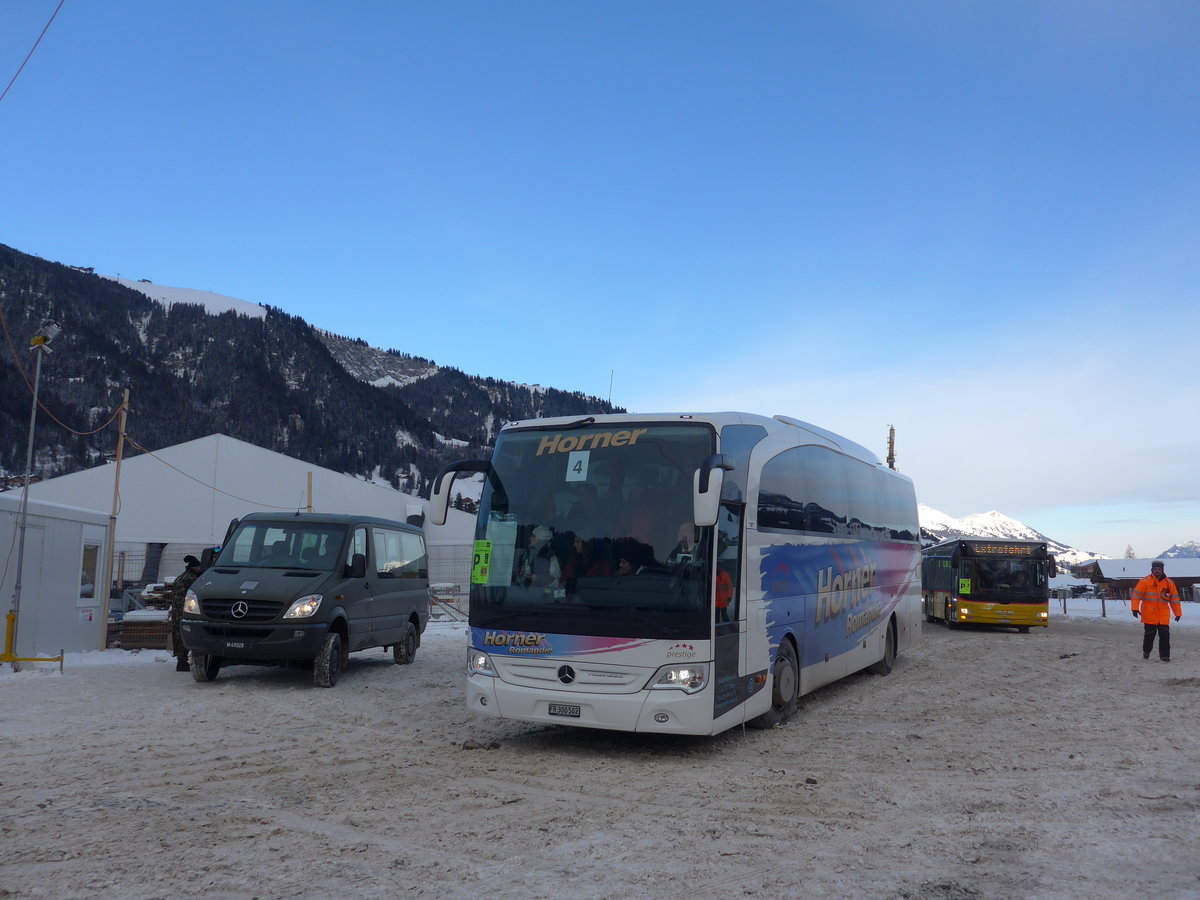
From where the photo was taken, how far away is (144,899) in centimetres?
434

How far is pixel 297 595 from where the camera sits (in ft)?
39.0

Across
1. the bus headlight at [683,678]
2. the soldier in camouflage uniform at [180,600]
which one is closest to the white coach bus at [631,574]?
the bus headlight at [683,678]

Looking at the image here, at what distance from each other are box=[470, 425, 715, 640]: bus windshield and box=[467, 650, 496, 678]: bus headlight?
29 cm

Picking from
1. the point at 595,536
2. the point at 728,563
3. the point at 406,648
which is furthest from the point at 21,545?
the point at 728,563

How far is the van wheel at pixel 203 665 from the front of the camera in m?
12.5

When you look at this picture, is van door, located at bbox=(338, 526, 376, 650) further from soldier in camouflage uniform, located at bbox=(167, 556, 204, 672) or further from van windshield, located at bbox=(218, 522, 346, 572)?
→ soldier in camouflage uniform, located at bbox=(167, 556, 204, 672)

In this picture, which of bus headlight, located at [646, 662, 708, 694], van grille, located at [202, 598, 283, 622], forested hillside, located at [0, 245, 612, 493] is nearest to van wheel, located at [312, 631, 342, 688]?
van grille, located at [202, 598, 283, 622]

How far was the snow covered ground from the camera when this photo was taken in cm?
473

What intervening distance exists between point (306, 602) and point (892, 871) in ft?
28.9

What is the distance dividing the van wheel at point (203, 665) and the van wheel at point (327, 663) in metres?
1.37

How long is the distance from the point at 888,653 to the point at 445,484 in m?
8.86

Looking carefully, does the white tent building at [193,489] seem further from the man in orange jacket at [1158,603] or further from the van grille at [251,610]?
the man in orange jacket at [1158,603]

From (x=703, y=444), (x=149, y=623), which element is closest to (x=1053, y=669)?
(x=703, y=444)

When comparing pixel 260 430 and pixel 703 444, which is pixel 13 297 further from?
pixel 703 444
